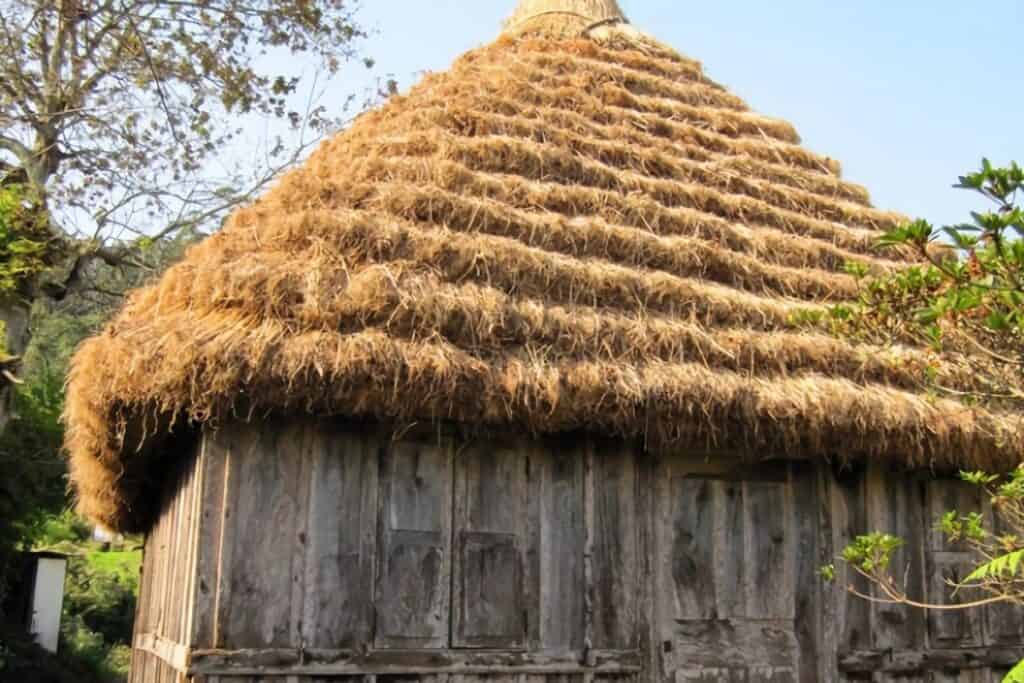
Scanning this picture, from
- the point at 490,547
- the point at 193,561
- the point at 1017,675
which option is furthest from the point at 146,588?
the point at 1017,675

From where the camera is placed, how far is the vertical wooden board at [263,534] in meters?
5.61

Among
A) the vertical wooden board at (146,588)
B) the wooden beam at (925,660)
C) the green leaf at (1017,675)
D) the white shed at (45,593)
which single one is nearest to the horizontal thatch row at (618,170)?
the wooden beam at (925,660)

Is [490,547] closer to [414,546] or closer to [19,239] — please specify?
[414,546]

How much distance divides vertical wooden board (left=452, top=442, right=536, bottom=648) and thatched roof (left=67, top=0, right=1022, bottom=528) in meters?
0.34

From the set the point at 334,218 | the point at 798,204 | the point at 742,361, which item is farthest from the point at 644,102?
the point at 334,218

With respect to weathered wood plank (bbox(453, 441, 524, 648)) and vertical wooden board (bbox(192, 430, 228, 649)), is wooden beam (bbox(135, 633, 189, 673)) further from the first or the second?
weathered wood plank (bbox(453, 441, 524, 648))

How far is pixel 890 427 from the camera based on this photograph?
682cm

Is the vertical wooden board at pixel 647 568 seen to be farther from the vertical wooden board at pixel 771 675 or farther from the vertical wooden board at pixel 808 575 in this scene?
the vertical wooden board at pixel 808 575

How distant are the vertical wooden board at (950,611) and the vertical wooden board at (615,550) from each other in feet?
7.85

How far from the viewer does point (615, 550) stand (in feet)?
21.6

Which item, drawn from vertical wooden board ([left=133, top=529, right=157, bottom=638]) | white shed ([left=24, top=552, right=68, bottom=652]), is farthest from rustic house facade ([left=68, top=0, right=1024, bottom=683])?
white shed ([left=24, top=552, right=68, bottom=652])

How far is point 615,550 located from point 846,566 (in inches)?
68.6

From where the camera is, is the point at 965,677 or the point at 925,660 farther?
the point at 965,677

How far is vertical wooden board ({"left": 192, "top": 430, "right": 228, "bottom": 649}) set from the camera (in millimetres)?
5496
